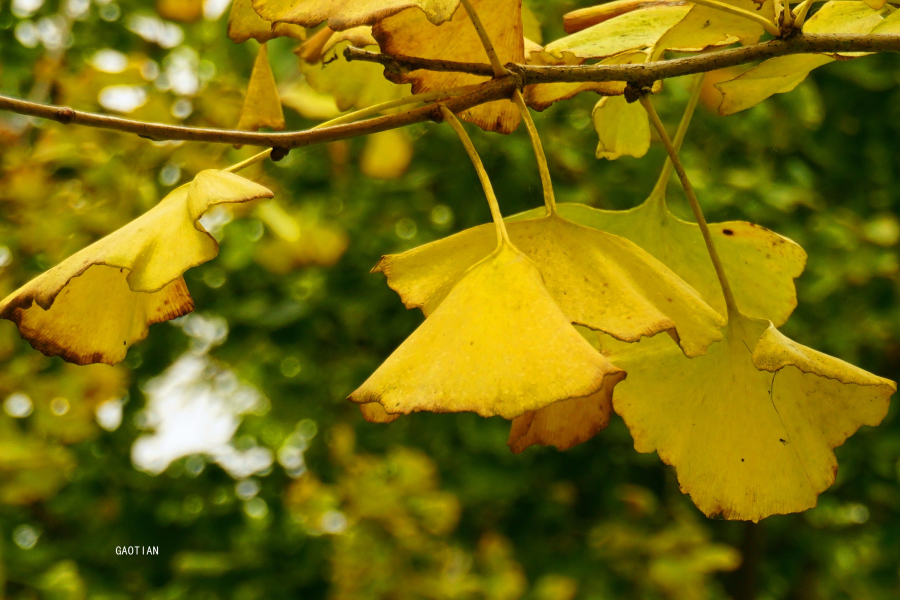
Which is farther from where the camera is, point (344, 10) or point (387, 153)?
point (387, 153)

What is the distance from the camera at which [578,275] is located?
0.41m

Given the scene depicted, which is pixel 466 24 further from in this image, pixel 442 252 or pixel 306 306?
pixel 306 306

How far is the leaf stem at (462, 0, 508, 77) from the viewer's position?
42cm

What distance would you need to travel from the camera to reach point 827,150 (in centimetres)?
166

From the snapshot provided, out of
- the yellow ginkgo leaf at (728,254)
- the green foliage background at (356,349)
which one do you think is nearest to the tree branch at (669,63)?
the yellow ginkgo leaf at (728,254)

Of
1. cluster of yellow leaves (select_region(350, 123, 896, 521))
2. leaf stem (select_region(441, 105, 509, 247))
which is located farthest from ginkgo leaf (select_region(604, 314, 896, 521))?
leaf stem (select_region(441, 105, 509, 247))

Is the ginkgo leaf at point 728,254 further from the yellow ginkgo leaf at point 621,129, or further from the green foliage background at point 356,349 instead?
the green foliage background at point 356,349

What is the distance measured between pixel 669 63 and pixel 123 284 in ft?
1.02

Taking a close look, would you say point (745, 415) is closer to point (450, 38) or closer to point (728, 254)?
point (728, 254)

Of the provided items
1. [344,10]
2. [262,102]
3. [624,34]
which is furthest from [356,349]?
[344,10]

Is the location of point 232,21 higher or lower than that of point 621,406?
higher

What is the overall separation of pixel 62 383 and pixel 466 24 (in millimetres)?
1333

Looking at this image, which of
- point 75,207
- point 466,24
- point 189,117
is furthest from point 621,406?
point 75,207

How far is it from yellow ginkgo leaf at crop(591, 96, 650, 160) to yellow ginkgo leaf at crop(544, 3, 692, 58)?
6 cm
